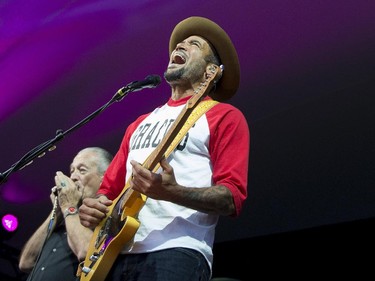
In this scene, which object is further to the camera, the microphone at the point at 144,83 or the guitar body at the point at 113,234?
the microphone at the point at 144,83

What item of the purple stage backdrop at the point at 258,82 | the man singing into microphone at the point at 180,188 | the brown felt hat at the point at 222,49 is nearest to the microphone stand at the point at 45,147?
the man singing into microphone at the point at 180,188

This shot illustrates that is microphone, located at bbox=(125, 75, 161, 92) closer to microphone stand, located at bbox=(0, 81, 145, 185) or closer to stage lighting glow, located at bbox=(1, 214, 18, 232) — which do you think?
microphone stand, located at bbox=(0, 81, 145, 185)

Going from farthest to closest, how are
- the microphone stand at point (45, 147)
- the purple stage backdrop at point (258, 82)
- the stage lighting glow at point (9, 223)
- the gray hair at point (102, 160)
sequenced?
the stage lighting glow at point (9, 223)
the purple stage backdrop at point (258, 82)
the gray hair at point (102, 160)
the microphone stand at point (45, 147)

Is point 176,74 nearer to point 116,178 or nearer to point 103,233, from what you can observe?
point 116,178

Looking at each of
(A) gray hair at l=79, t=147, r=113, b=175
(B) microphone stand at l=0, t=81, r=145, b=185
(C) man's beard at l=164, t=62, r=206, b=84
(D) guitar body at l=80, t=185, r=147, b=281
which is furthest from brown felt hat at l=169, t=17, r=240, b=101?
(A) gray hair at l=79, t=147, r=113, b=175

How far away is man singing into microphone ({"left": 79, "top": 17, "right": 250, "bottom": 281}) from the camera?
200 cm

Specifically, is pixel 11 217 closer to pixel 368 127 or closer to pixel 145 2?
pixel 145 2

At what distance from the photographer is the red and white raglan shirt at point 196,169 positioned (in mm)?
2092

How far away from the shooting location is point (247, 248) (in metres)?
4.70

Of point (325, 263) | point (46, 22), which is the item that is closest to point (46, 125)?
point (46, 22)

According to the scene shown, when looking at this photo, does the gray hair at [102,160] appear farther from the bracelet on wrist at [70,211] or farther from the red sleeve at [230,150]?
the red sleeve at [230,150]

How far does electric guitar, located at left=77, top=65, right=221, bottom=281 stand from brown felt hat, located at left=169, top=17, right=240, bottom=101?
449 mm

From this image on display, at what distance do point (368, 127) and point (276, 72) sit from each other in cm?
69

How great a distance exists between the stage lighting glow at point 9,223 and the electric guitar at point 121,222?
12.9 ft
